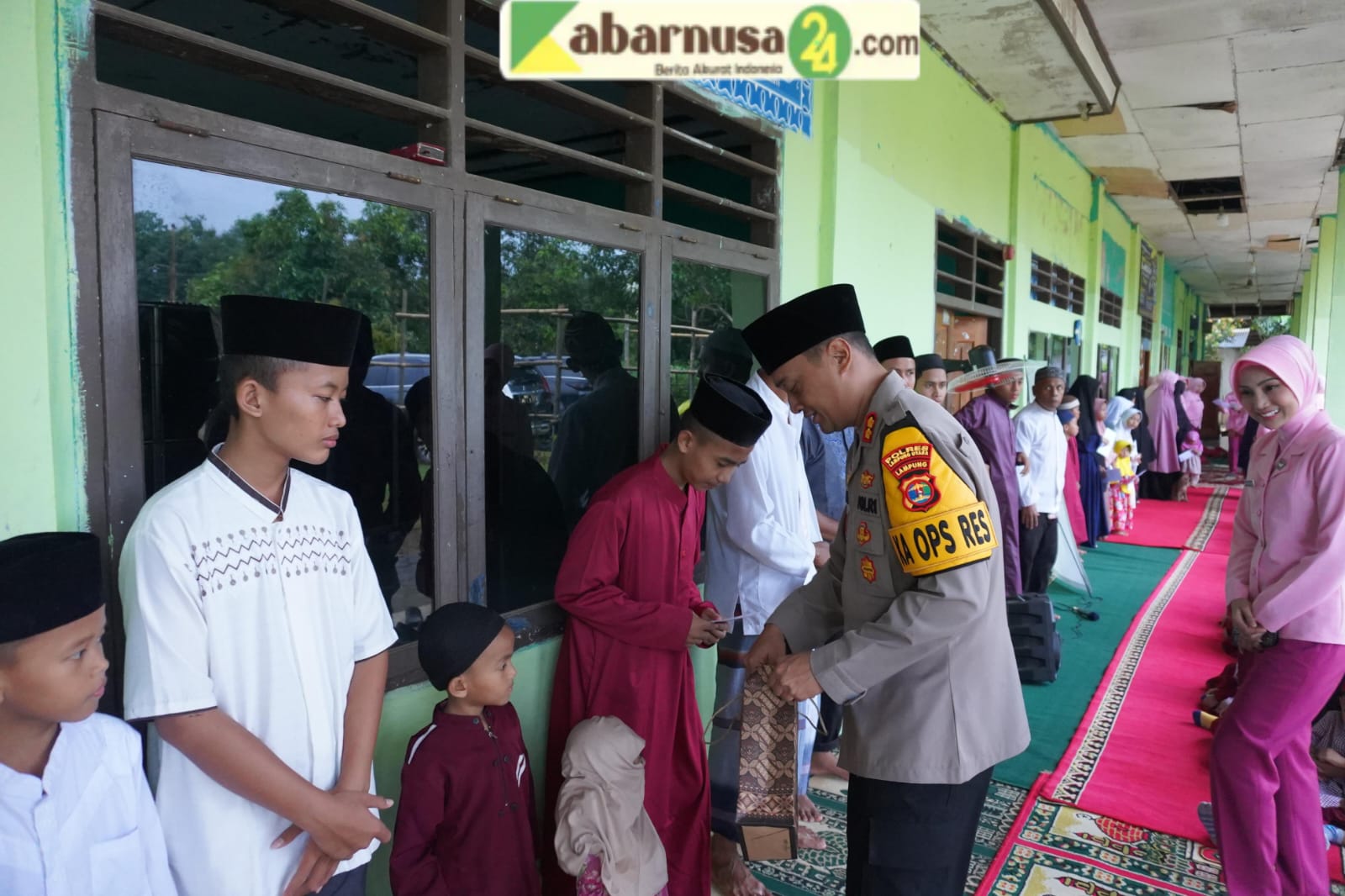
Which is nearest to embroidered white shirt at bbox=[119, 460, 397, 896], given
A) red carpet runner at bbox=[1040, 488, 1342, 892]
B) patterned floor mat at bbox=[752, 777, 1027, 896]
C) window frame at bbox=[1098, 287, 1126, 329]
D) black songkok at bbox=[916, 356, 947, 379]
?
patterned floor mat at bbox=[752, 777, 1027, 896]

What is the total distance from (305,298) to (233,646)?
92cm

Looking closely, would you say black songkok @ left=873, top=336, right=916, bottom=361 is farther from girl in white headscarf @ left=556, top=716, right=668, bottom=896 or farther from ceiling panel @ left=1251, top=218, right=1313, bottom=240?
ceiling panel @ left=1251, top=218, right=1313, bottom=240

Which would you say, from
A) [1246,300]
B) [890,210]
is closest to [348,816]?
[890,210]

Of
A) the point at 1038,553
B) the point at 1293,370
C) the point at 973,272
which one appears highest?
the point at 973,272

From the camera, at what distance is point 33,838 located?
1.18 metres

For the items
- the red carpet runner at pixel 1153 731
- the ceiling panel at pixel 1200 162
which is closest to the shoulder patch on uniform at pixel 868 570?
the red carpet runner at pixel 1153 731

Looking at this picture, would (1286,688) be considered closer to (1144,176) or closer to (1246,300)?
(1144,176)

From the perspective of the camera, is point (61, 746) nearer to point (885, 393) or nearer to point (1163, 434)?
point (885, 393)

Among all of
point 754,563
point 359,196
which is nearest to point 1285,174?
point 754,563

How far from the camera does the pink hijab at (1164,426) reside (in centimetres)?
1038

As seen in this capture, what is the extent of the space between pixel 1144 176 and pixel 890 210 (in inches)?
250

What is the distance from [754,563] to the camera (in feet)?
9.18

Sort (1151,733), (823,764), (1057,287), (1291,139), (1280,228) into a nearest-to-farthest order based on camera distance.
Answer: (823,764) < (1151,733) < (1291,139) < (1057,287) < (1280,228)

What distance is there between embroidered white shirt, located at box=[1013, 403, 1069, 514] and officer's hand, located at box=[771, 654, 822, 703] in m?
3.95
